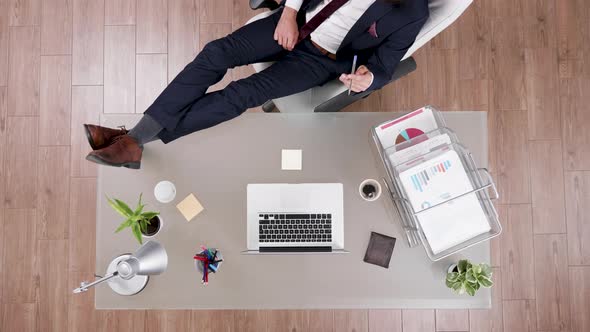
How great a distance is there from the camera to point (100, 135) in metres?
1.59

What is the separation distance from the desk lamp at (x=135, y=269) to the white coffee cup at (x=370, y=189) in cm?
76

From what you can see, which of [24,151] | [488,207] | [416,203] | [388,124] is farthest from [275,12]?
[24,151]

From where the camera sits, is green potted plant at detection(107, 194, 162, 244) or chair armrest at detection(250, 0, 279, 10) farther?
chair armrest at detection(250, 0, 279, 10)

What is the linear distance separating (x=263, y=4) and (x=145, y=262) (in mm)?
1171

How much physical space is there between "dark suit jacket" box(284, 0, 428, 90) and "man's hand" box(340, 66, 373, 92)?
0.03m

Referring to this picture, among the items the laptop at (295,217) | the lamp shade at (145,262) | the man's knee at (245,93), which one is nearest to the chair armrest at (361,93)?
the man's knee at (245,93)

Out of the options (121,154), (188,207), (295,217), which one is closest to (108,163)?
(121,154)

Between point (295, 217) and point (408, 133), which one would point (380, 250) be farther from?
point (408, 133)

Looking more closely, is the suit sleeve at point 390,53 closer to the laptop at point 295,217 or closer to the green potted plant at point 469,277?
the laptop at point 295,217

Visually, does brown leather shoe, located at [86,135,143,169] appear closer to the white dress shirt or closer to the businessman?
the businessman

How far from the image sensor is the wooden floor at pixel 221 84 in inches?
98.0

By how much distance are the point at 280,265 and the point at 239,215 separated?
245mm

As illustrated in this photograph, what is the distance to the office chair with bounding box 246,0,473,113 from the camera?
157 centimetres

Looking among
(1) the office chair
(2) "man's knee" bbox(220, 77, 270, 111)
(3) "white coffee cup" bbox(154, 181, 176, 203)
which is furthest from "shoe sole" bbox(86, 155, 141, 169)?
(1) the office chair
